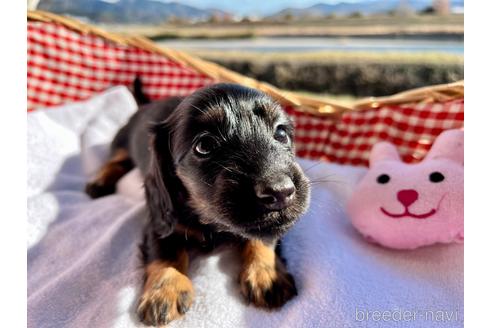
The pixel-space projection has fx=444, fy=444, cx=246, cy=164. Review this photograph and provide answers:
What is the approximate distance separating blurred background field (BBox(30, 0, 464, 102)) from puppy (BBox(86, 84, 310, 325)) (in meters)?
2.28

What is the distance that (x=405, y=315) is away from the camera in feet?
5.36

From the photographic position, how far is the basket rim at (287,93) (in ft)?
8.27

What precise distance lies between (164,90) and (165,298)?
2088 mm

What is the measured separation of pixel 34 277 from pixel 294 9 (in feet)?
10.9

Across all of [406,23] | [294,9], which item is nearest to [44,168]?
[294,9]

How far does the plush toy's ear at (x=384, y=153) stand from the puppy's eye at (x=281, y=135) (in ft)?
2.61

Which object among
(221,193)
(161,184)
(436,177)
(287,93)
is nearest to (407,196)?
(436,177)

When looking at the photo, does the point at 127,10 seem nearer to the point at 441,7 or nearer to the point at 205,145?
the point at 441,7

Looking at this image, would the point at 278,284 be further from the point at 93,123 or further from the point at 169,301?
the point at 93,123

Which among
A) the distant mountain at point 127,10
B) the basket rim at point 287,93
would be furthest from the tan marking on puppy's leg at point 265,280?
the distant mountain at point 127,10

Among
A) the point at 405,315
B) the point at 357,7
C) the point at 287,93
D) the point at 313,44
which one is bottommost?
the point at 405,315

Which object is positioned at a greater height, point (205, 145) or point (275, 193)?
point (205, 145)

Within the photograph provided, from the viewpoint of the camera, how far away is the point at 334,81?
173 inches

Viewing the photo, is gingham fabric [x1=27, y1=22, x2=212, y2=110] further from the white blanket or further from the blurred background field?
the white blanket
